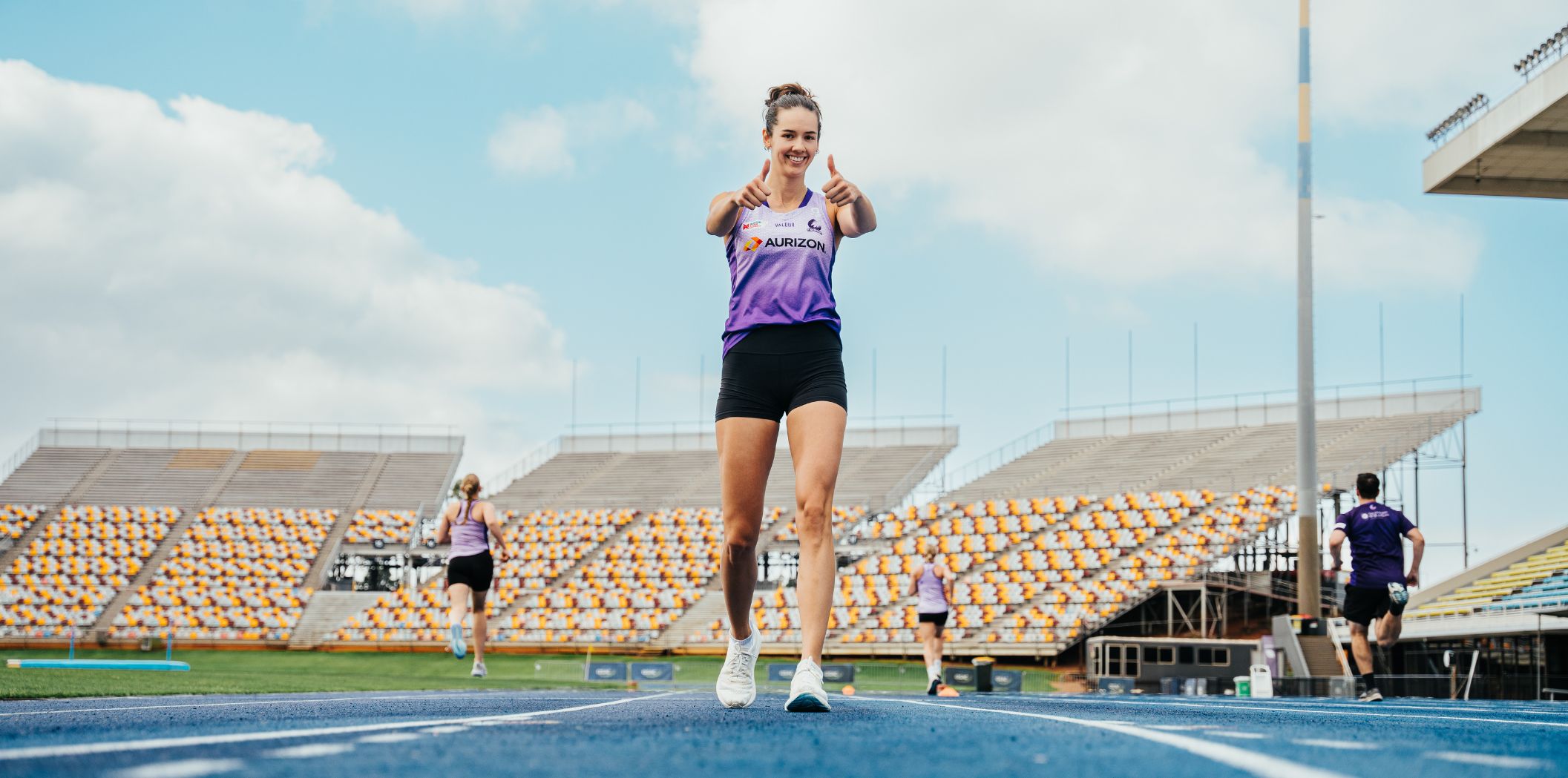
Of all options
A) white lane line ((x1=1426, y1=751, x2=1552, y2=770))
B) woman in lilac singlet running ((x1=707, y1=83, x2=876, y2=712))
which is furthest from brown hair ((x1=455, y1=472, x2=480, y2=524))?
white lane line ((x1=1426, y1=751, x2=1552, y2=770))

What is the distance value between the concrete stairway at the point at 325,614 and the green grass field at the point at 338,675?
995mm

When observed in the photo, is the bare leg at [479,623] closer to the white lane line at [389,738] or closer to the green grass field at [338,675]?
the green grass field at [338,675]

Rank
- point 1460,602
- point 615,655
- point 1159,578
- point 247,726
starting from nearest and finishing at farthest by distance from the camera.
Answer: point 247,726 < point 1460,602 < point 1159,578 < point 615,655

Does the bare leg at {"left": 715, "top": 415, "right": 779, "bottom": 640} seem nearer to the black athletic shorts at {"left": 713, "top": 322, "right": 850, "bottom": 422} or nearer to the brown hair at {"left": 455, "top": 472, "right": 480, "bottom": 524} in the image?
the black athletic shorts at {"left": 713, "top": 322, "right": 850, "bottom": 422}

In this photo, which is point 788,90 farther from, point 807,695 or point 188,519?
point 188,519

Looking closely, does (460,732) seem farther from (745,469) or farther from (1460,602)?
(1460,602)

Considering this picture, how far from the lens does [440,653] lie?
3325 centimetres

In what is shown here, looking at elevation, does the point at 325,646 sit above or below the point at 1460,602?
below

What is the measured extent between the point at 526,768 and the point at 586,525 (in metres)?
38.4

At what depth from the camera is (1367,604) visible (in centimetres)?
979

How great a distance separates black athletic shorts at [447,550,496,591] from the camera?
34.6ft

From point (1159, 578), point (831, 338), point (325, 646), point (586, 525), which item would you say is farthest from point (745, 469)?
point (586, 525)

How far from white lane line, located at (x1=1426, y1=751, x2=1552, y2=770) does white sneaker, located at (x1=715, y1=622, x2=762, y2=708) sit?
2236 millimetres

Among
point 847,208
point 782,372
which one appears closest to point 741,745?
point 782,372
